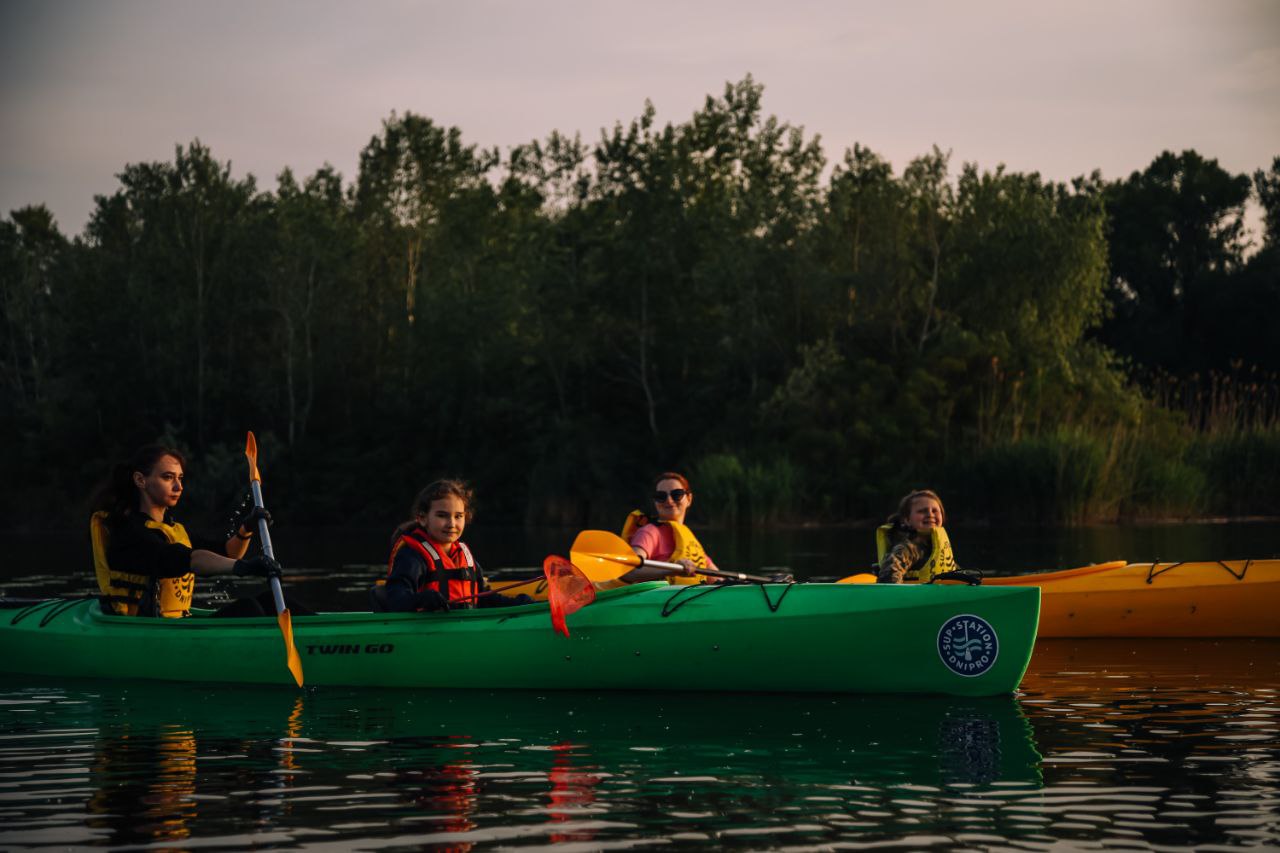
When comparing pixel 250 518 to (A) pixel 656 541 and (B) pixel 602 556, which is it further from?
(A) pixel 656 541

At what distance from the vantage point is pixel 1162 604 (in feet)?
34.3

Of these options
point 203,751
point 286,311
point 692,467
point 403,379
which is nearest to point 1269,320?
point 692,467

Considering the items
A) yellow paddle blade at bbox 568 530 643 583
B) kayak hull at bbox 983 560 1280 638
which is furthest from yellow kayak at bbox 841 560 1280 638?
yellow paddle blade at bbox 568 530 643 583

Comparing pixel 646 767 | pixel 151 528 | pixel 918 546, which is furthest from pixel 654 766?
pixel 918 546

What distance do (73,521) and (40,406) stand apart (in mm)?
5204

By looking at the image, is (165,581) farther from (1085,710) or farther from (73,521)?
(73,521)

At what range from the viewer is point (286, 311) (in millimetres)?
37969

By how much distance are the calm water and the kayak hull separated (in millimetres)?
981

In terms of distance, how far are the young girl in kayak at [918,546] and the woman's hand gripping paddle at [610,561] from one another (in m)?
0.81

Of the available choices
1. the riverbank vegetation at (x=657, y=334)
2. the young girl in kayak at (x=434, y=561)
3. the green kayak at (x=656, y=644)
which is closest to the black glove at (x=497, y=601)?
the young girl in kayak at (x=434, y=561)

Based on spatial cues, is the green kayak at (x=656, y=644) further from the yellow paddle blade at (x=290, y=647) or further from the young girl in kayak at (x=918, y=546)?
the young girl in kayak at (x=918, y=546)

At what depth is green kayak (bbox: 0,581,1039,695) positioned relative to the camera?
7.75 meters

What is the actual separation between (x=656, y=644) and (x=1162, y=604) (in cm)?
406

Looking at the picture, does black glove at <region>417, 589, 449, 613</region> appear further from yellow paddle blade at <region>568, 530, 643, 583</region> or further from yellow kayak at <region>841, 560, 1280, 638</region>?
yellow kayak at <region>841, 560, 1280, 638</region>
